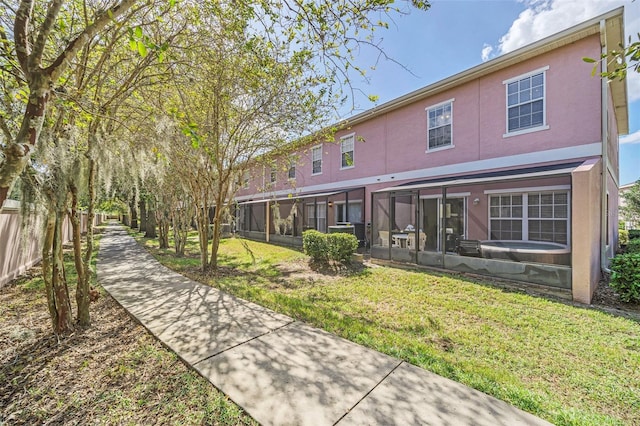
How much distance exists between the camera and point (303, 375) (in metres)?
2.86

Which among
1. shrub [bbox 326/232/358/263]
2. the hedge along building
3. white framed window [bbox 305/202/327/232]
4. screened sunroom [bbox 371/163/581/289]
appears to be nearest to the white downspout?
the hedge along building

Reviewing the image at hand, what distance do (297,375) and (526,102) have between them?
33.0 ft

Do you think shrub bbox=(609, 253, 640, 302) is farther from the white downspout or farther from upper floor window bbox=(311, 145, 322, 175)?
upper floor window bbox=(311, 145, 322, 175)

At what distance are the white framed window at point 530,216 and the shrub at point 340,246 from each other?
5.21m

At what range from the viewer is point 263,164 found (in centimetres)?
893

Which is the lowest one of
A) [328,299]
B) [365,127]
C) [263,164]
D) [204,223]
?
[328,299]

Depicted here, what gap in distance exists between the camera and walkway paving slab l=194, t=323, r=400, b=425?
2349 mm

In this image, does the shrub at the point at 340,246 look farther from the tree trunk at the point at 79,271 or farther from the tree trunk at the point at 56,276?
the tree trunk at the point at 56,276

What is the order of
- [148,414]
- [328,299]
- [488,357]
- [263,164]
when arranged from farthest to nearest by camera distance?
[263,164] → [328,299] → [488,357] → [148,414]


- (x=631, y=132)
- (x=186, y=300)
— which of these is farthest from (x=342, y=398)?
(x=631, y=132)

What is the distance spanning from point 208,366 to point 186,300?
274cm

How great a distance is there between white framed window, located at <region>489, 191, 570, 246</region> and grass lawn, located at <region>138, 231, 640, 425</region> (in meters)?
3.53

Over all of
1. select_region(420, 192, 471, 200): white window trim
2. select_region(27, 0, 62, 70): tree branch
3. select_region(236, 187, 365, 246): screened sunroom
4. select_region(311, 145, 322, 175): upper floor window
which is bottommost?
select_region(236, 187, 365, 246): screened sunroom

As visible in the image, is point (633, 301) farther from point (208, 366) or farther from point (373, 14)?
point (208, 366)
